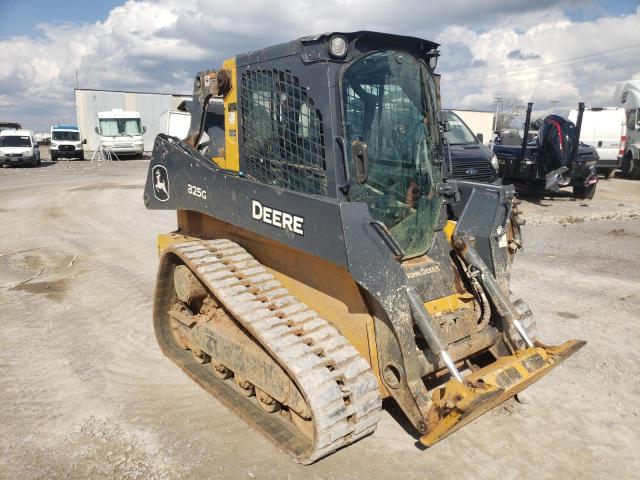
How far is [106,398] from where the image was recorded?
3975 millimetres

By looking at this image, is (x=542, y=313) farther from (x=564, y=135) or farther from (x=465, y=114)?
(x=465, y=114)

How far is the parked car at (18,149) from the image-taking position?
78.3ft

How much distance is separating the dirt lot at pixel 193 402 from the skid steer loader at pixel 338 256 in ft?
1.03

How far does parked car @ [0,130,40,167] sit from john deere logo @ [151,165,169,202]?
23125 millimetres

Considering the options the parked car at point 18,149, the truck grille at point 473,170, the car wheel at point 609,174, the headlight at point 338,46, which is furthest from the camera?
the parked car at point 18,149

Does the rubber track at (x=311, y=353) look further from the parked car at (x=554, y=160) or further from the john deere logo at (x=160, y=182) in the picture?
the parked car at (x=554, y=160)

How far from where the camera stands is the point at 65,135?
3003 centimetres

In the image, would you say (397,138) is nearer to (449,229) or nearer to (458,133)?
(449,229)

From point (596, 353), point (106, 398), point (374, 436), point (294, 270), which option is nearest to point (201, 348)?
point (106, 398)

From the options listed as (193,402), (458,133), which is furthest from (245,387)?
(458,133)

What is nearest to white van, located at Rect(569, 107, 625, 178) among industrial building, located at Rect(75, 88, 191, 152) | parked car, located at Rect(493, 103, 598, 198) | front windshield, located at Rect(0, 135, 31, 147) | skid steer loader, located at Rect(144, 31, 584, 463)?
parked car, located at Rect(493, 103, 598, 198)

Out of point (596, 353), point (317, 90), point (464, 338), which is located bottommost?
point (596, 353)

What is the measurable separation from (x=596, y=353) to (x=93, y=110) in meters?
37.9

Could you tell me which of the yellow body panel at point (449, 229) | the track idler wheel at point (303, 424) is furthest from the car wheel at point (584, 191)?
the track idler wheel at point (303, 424)
